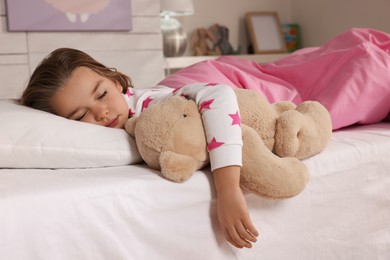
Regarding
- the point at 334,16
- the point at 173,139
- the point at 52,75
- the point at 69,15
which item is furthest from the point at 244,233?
the point at 334,16

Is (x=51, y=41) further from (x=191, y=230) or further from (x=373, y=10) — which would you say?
(x=191, y=230)

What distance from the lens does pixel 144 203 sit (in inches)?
38.4

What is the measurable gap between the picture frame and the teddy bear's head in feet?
9.72

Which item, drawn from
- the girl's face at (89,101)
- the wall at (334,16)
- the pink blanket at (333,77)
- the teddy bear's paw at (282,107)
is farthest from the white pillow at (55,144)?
the wall at (334,16)

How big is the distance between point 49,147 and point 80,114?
0.68 feet

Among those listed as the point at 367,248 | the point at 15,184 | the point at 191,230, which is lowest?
the point at 367,248

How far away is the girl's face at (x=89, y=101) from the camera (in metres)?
1.24

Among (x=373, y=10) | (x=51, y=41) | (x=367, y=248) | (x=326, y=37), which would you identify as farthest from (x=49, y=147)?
(x=326, y=37)

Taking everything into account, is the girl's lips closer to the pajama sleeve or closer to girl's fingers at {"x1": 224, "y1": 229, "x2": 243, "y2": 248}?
the pajama sleeve

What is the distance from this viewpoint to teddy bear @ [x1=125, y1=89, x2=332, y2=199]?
104 centimetres

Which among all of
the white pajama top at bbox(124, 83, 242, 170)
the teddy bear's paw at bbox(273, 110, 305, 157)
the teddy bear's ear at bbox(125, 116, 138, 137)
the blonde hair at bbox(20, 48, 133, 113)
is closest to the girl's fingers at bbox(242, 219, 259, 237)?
the white pajama top at bbox(124, 83, 242, 170)

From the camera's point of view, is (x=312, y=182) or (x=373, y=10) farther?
(x=373, y=10)

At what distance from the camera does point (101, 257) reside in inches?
36.0

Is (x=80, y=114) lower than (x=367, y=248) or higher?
higher
